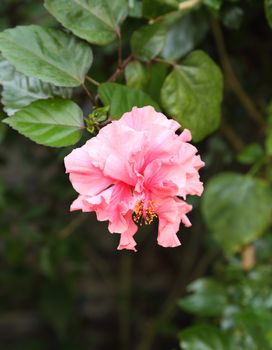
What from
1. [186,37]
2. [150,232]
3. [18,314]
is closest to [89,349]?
[18,314]

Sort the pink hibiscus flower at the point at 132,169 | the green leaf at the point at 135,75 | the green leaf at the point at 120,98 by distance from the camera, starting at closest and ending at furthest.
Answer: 1. the pink hibiscus flower at the point at 132,169
2. the green leaf at the point at 120,98
3. the green leaf at the point at 135,75

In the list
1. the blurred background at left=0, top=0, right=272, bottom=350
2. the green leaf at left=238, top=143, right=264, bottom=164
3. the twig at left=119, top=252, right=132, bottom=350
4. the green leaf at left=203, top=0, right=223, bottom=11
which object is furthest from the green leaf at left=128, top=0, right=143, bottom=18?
the twig at left=119, top=252, right=132, bottom=350

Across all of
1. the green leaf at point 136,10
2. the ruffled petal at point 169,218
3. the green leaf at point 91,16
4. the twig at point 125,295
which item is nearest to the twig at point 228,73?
the green leaf at point 136,10

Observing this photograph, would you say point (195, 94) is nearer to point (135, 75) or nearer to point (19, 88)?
point (135, 75)

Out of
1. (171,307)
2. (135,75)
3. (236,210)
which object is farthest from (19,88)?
(171,307)

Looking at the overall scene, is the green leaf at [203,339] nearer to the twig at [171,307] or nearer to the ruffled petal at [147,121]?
the ruffled petal at [147,121]

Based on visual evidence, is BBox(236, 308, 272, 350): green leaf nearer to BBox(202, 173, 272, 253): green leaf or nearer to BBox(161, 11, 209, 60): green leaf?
BBox(202, 173, 272, 253): green leaf

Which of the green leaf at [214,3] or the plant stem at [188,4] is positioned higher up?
the green leaf at [214,3]

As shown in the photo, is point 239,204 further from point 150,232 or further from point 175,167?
point 150,232
